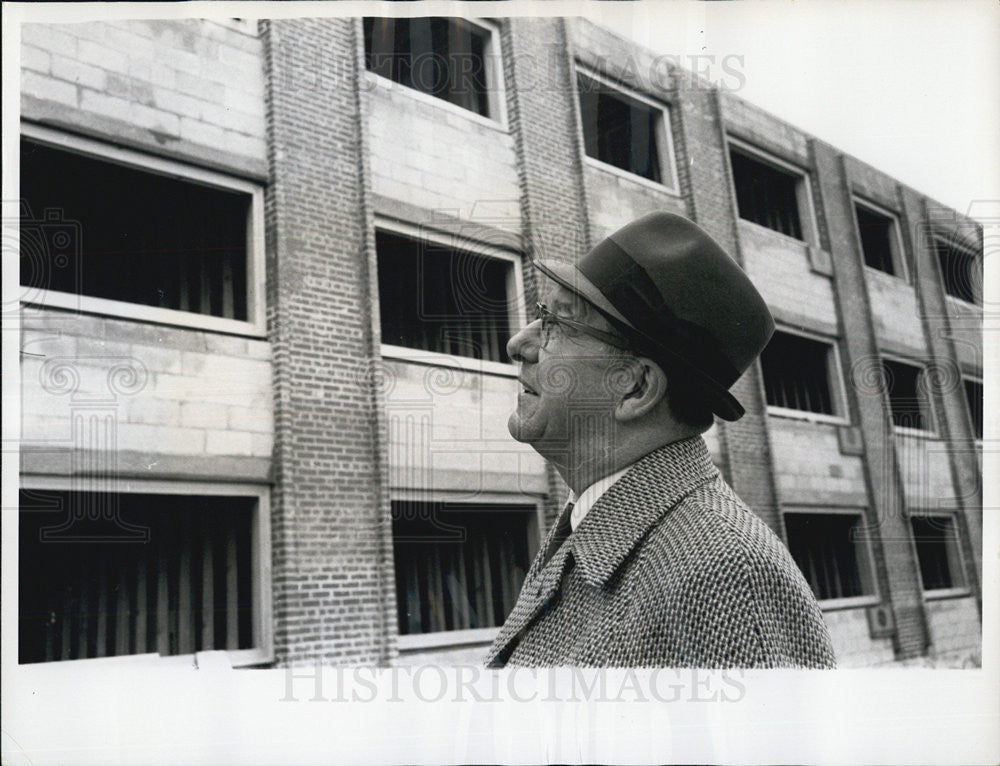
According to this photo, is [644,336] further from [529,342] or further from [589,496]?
[589,496]

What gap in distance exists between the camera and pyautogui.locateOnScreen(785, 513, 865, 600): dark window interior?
427 cm

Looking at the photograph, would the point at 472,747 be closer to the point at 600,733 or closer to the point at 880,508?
the point at 600,733

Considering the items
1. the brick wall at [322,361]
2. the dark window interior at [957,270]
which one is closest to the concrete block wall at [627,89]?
the brick wall at [322,361]

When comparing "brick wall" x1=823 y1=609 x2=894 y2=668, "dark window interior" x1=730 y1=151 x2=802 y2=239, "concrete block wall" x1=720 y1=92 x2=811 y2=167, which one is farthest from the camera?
"dark window interior" x1=730 y1=151 x2=802 y2=239

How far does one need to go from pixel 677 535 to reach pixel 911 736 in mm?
1781

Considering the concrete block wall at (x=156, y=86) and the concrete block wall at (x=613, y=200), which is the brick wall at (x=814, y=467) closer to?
the concrete block wall at (x=613, y=200)

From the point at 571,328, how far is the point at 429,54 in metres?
2.05

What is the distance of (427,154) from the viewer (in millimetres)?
3955

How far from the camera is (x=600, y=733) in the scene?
3.04 m

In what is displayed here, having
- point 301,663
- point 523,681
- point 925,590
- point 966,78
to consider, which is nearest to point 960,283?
point 966,78

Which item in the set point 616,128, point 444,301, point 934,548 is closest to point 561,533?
point 444,301

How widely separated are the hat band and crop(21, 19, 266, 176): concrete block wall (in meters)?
2.27

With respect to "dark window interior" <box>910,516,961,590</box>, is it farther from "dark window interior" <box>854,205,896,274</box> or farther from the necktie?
the necktie

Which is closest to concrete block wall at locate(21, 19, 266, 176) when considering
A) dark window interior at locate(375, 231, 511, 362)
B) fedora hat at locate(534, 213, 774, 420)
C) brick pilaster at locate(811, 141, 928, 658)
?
dark window interior at locate(375, 231, 511, 362)
